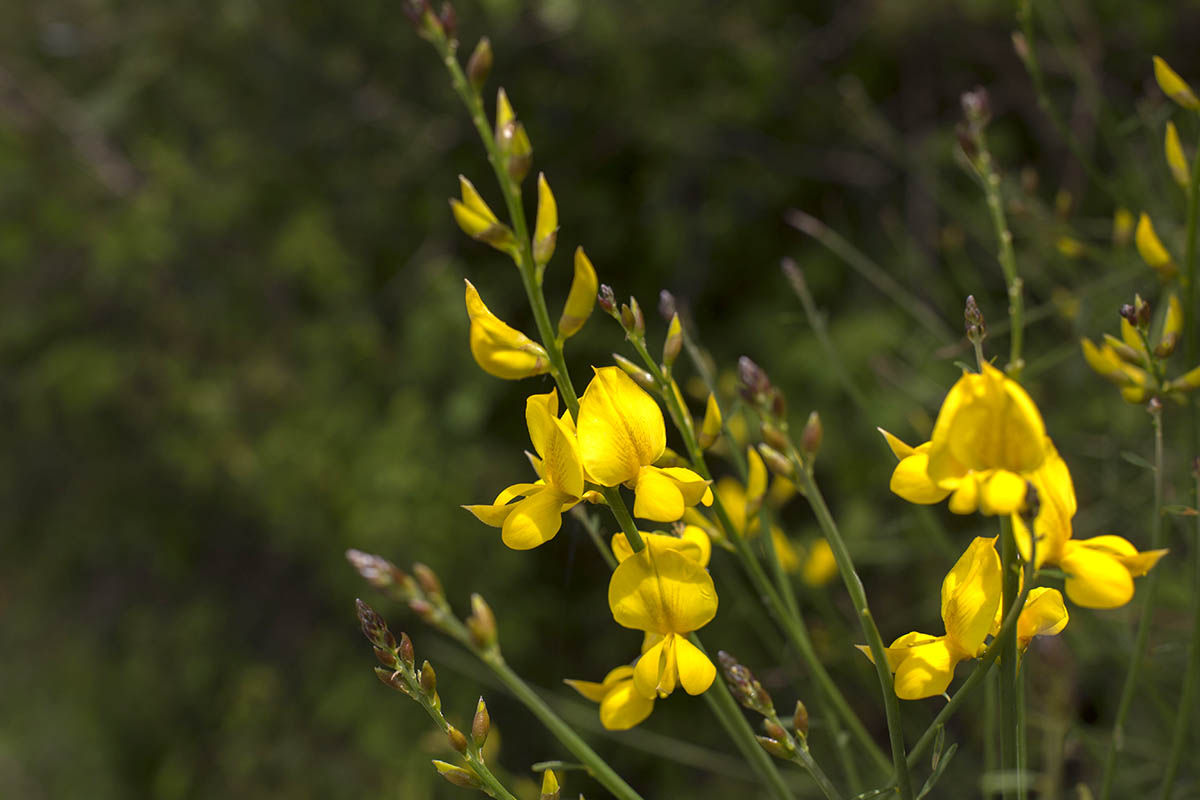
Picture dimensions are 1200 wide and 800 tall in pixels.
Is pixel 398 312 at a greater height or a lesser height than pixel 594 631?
greater

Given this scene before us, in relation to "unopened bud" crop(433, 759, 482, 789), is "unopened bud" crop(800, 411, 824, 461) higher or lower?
higher

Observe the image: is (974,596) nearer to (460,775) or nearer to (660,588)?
(660,588)

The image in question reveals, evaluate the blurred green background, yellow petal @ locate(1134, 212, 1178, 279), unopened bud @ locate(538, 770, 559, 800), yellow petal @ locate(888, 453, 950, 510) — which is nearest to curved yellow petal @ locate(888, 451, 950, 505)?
yellow petal @ locate(888, 453, 950, 510)

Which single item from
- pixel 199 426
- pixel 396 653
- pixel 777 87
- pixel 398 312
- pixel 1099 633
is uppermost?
pixel 396 653

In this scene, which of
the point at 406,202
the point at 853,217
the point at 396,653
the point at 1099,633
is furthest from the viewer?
the point at 406,202

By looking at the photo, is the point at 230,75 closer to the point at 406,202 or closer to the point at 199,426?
the point at 406,202

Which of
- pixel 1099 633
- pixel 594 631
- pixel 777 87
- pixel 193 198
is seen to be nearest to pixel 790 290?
pixel 777 87

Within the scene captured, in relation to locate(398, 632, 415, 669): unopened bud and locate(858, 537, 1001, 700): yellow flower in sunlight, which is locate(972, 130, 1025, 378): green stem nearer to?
locate(858, 537, 1001, 700): yellow flower in sunlight
